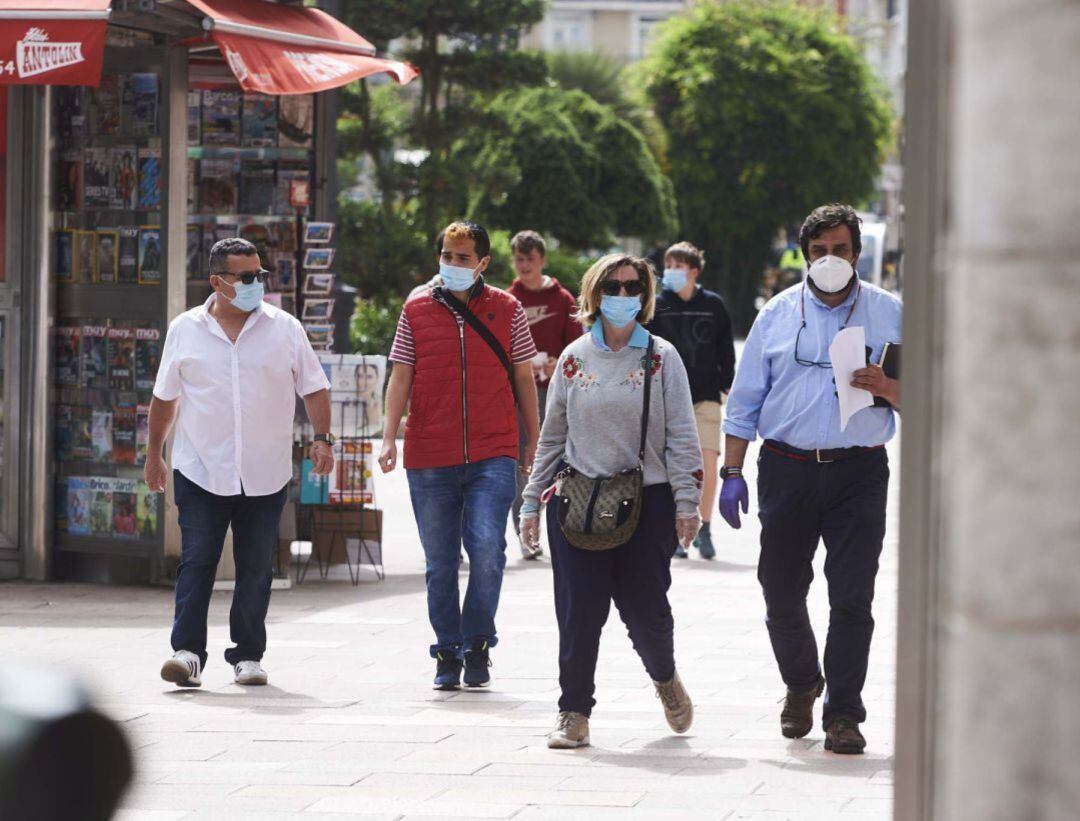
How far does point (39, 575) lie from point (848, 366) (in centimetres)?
570

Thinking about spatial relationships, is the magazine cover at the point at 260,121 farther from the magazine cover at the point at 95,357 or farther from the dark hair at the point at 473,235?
the dark hair at the point at 473,235

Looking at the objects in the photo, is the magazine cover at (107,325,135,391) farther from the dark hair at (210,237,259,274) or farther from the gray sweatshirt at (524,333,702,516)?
the gray sweatshirt at (524,333,702,516)

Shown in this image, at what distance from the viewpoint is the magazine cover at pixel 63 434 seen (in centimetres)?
1078

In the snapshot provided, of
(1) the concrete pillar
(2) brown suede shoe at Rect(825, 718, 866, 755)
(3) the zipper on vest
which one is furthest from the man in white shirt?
(1) the concrete pillar

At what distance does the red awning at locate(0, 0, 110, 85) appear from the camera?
9.19 meters

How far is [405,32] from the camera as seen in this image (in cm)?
2578

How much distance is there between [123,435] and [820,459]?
5.11 meters

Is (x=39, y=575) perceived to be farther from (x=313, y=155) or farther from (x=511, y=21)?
(x=511, y=21)

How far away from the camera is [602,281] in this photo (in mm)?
6793

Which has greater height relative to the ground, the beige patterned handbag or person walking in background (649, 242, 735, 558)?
person walking in background (649, 242, 735, 558)

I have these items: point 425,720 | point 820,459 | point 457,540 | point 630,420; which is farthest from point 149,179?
point 820,459

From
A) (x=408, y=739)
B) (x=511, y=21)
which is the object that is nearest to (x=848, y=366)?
(x=408, y=739)

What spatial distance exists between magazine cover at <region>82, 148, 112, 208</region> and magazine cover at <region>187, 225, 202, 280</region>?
0.45m

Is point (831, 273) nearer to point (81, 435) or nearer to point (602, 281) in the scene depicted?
point (602, 281)
